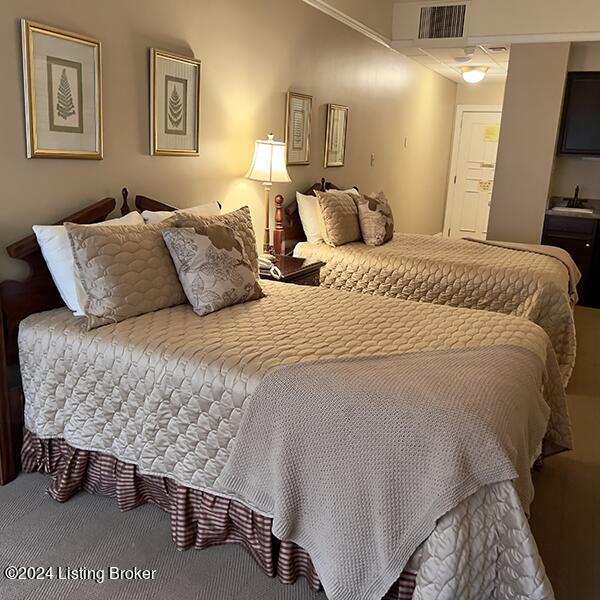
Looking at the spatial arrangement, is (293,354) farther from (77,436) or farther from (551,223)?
(551,223)

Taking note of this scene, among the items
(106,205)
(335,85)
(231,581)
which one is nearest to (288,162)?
(335,85)

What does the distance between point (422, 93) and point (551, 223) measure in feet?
7.73

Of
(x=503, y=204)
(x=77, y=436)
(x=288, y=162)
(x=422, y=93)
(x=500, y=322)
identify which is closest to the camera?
(x=77, y=436)

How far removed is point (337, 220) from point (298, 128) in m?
0.79

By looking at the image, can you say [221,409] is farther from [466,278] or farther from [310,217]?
[310,217]

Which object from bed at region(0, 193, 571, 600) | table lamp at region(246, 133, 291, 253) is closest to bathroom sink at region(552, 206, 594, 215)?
table lamp at region(246, 133, 291, 253)

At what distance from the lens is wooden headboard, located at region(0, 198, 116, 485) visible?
7.84 feet

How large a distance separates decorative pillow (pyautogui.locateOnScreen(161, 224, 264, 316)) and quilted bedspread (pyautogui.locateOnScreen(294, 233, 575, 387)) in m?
1.55

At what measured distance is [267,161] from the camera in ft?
12.4

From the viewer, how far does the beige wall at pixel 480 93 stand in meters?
8.10

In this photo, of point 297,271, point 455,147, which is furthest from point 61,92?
point 455,147

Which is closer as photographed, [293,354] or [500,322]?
[293,354]

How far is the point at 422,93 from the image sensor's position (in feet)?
23.3

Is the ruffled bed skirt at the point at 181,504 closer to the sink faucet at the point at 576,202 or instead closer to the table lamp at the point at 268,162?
the table lamp at the point at 268,162
